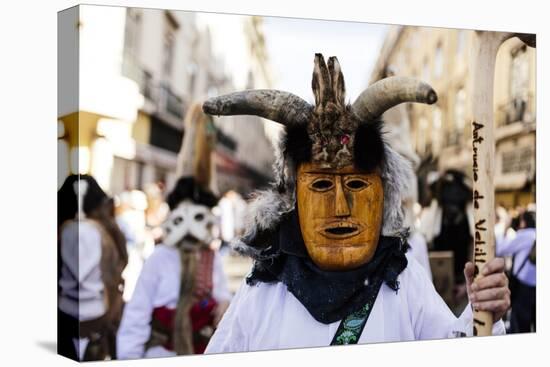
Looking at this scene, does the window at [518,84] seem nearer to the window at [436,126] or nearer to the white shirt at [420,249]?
the window at [436,126]

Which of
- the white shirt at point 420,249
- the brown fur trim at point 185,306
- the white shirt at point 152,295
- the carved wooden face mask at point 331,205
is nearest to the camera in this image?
the carved wooden face mask at point 331,205

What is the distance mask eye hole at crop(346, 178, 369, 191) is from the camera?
565cm

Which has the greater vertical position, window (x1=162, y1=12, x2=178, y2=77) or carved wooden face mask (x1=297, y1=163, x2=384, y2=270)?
window (x1=162, y1=12, x2=178, y2=77)

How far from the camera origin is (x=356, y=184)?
18.6 ft

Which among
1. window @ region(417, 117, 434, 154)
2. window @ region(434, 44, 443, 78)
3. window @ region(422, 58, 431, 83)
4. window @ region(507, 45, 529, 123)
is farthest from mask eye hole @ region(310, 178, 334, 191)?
window @ region(507, 45, 529, 123)

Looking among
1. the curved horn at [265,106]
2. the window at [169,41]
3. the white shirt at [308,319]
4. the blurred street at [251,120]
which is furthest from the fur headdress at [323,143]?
the window at [169,41]

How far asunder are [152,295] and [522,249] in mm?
2926

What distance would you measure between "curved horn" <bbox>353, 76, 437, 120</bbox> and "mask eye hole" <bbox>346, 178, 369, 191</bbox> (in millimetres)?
383

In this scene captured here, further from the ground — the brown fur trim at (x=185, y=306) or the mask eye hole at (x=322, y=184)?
the mask eye hole at (x=322, y=184)

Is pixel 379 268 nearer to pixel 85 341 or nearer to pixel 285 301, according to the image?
pixel 285 301

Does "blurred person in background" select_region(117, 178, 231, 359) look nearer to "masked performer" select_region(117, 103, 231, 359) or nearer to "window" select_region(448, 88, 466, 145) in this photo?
"masked performer" select_region(117, 103, 231, 359)

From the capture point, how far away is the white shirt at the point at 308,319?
18.0ft

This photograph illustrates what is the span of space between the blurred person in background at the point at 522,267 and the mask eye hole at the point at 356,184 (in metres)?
1.83

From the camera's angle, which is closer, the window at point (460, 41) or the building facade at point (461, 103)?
the building facade at point (461, 103)
